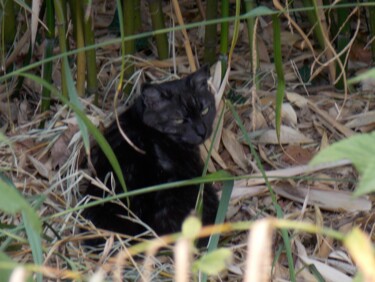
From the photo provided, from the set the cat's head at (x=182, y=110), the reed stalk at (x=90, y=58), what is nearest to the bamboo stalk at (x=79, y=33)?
the reed stalk at (x=90, y=58)

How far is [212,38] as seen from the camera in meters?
3.13

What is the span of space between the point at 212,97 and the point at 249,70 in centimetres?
39

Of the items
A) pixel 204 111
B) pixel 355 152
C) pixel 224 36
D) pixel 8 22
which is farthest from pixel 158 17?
pixel 355 152

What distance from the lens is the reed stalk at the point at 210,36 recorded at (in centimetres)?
309

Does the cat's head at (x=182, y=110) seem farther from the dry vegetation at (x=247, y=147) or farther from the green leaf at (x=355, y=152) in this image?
the green leaf at (x=355, y=152)

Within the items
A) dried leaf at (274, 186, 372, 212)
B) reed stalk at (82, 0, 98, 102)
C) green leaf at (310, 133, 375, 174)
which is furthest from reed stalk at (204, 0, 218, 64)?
green leaf at (310, 133, 375, 174)

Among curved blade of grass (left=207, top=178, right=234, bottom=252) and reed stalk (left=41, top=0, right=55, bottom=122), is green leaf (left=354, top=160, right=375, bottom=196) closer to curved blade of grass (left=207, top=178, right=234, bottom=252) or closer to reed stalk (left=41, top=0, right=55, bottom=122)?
curved blade of grass (left=207, top=178, right=234, bottom=252)

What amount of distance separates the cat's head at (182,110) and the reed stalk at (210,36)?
0.29 metres

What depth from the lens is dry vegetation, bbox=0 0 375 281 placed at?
250 cm

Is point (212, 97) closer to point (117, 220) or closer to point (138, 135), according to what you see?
point (138, 135)

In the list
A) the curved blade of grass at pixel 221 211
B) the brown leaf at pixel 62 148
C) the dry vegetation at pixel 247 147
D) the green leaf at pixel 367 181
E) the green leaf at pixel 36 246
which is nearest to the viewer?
the green leaf at pixel 367 181

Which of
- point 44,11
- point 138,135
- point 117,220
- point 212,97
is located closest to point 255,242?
point 117,220

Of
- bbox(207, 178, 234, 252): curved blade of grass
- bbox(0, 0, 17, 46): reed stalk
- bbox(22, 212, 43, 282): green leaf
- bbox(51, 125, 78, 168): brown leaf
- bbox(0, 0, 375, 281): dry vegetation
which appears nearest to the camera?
bbox(22, 212, 43, 282): green leaf

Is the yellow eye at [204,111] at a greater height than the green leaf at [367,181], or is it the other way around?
the green leaf at [367,181]
